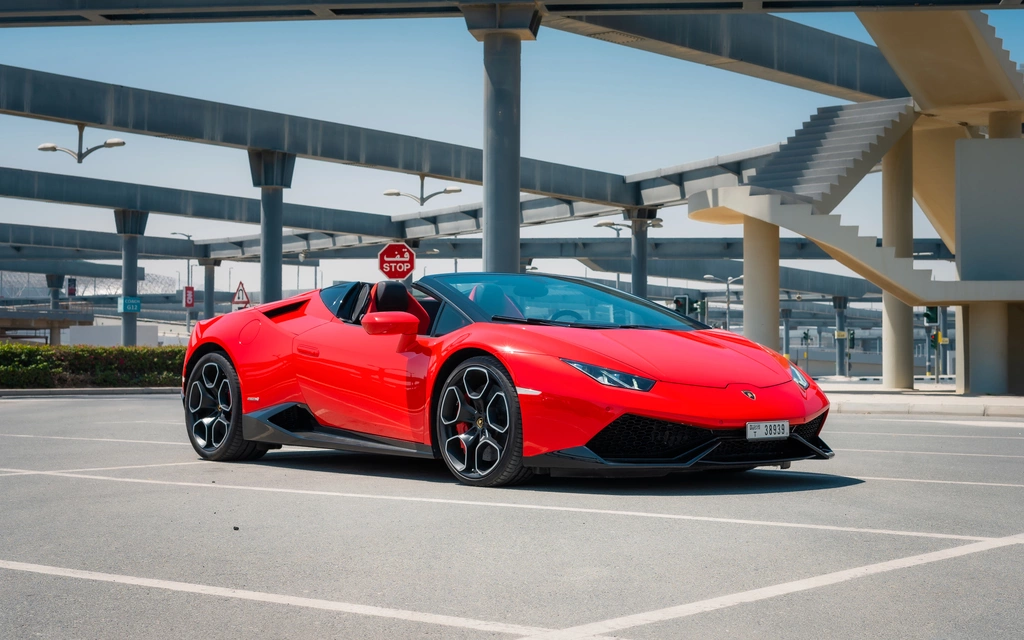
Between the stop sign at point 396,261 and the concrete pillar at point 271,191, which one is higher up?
the concrete pillar at point 271,191

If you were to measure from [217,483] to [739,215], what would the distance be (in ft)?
71.2

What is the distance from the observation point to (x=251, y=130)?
28.5 meters

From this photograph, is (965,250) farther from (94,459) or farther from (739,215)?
(94,459)

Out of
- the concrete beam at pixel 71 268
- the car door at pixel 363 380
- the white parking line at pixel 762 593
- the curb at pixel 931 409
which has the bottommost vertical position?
the curb at pixel 931 409

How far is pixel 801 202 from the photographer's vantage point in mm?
25062

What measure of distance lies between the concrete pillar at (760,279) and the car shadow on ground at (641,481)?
765 inches

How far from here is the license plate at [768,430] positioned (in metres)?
6.12

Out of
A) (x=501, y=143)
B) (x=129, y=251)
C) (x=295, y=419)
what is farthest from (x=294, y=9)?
(x=129, y=251)

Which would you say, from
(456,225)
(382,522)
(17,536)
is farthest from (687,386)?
(456,225)

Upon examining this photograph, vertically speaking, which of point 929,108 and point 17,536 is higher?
point 929,108

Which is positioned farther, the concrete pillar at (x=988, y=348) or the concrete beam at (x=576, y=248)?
the concrete beam at (x=576, y=248)

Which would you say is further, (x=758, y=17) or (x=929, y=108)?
(x=929, y=108)

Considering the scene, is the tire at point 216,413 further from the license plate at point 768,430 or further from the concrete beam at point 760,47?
the concrete beam at point 760,47

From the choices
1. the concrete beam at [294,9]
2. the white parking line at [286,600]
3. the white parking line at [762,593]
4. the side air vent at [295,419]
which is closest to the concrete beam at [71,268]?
the concrete beam at [294,9]
